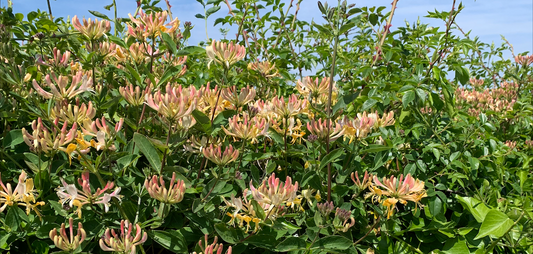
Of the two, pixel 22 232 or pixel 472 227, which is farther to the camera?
pixel 472 227

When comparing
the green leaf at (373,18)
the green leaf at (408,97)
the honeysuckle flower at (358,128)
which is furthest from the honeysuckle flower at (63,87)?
the green leaf at (373,18)

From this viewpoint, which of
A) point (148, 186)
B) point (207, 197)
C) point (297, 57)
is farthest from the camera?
point (297, 57)

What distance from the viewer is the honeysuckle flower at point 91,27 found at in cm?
133

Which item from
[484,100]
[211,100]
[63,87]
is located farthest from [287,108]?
[484,100]

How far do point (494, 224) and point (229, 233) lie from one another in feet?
3.15

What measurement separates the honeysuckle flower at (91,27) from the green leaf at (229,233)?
78 cm

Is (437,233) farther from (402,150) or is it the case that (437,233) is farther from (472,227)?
(402,150)

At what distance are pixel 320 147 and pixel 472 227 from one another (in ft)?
2.58

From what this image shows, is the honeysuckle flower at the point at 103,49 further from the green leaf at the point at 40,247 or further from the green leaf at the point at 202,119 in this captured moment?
the green leaf at the point at 40,247

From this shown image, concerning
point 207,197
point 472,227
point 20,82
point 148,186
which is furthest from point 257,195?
point 472,227

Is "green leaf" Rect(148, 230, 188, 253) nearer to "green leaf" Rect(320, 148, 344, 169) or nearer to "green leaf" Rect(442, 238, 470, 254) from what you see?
"green leaf" Rect(320, 148, 344, 169)

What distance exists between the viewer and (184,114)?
1.04m

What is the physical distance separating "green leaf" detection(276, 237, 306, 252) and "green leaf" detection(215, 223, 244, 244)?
0.40 ft

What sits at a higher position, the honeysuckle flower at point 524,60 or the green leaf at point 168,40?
the green leaf at point 168,40
